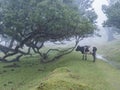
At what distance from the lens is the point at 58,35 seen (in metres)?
42.9

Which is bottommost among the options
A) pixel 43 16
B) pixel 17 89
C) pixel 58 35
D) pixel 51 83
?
pixel 17 89

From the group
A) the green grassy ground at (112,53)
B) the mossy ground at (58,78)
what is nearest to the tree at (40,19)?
the mossy ground at (58,78)

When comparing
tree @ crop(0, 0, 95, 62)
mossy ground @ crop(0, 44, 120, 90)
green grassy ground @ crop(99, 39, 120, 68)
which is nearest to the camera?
mossy ground @ crop(0, 44, 120, 90)

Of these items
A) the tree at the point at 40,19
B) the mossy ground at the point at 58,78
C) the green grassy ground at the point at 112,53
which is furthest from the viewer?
the green grassy ground at the point at 112,53

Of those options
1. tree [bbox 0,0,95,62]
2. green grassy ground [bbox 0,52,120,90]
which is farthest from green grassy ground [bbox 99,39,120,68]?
green grassy ground [bbox 0,52,120,90]

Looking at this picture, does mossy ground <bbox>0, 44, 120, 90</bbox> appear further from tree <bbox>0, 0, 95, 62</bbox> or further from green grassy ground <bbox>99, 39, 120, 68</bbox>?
green grassy ground <bbox>99, 39, 120, 68</bbox>

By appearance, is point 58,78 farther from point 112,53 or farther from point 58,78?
point 112,53

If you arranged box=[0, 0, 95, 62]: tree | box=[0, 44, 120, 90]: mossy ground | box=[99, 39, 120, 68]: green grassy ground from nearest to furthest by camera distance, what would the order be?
box=[0, 44, 120, 90]: mossy ground
box=[0, 0, 95, 62]: tree
box=[99, 39, 120, 68]: green grassy ground

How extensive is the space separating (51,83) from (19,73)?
1507 cm

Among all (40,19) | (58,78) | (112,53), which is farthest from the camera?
(112,53)

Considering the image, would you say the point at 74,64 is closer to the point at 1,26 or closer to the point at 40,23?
the point at 40,23

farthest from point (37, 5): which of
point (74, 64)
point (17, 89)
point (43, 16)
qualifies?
point (17, 89)

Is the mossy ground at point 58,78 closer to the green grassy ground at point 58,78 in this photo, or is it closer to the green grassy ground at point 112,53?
the green grassy ground at point 58,78

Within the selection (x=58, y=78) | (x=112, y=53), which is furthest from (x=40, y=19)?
(x=112, y=53)
